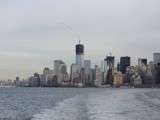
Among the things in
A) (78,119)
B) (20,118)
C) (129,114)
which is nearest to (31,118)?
(20,118)

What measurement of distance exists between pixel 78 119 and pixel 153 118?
6583mm

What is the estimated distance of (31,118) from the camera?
161 ft

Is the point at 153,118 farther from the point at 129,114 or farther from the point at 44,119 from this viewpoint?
the point at 44,119

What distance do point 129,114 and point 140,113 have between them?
1540mm

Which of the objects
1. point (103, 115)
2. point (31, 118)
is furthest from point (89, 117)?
point (31, 118)

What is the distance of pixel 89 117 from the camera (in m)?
47.8

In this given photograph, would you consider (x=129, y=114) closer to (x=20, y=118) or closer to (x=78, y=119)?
(x=78, y=119)

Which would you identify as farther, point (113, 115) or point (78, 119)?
point (113, 115)

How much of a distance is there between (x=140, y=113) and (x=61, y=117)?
824 cm

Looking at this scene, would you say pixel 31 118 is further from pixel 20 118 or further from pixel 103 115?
pixel 103 115

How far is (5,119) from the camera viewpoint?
49.1 meters

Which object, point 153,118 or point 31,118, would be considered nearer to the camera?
point 153,118

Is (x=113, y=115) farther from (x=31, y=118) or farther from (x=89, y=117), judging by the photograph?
(x=31, y=118)

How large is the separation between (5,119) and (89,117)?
801cm
